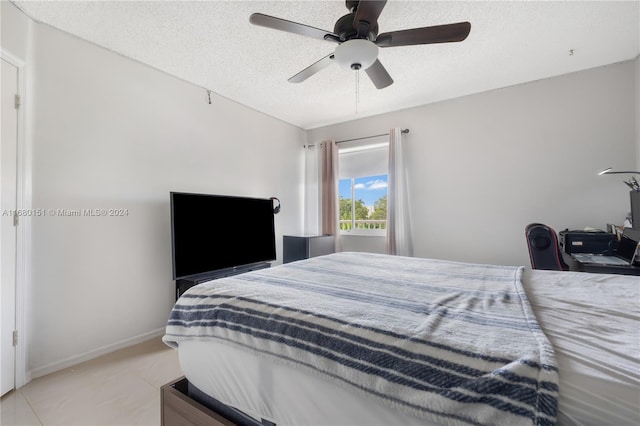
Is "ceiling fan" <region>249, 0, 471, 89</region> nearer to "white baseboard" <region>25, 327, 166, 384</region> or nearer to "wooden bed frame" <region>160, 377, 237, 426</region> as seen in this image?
"wooden bed frame" <region>160, 377, 237, 426</region>

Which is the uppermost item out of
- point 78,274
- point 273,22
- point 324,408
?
point 273,22

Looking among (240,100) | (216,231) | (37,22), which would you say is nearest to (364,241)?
(216,231)

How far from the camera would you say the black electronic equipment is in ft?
7.95

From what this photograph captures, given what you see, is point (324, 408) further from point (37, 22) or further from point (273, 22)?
point (37, 22)

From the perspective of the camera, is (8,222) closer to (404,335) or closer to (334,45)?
(404,335)

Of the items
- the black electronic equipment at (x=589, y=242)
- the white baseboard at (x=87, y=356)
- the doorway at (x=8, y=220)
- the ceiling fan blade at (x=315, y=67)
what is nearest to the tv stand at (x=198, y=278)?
the white baseboard at (x=87, y=356)

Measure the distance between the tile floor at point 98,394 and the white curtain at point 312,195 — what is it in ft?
8.85

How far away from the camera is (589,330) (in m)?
0.84

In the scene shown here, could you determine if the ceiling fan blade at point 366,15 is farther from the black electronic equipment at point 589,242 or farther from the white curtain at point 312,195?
the white curtain at point 312,195

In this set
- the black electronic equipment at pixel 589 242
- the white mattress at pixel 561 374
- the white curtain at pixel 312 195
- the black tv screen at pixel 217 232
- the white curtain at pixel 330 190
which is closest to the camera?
the white mattress at pixel 561 374

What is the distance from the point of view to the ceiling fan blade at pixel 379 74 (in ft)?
6.84

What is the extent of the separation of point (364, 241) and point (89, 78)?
3.59 m

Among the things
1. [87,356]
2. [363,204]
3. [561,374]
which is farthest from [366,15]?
[87,356]

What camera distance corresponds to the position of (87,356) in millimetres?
2223
